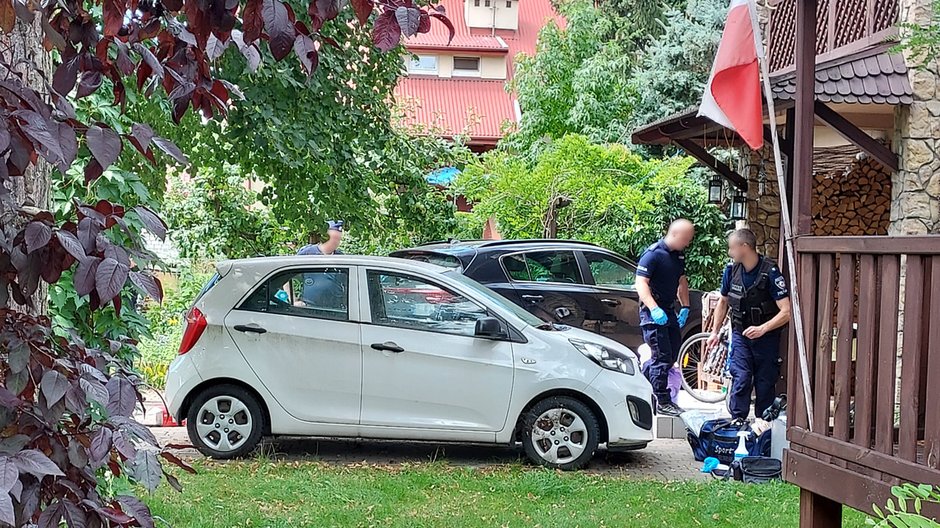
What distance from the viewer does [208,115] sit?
2525 mm

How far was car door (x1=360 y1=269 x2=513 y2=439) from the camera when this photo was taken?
764 centimetres

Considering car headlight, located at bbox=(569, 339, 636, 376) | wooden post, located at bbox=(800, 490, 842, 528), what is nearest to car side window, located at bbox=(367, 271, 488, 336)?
car headlight, located at bbox=(569, 339, 636, 376)

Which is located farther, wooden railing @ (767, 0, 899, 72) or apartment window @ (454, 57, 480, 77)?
apartment window @ (454, 57, 480, 77)

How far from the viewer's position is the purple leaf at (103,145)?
1842mm

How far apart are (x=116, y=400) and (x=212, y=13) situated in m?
0.86

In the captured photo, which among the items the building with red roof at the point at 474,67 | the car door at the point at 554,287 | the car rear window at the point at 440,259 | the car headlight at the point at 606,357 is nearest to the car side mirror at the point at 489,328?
the car headlight at the point at 606,357

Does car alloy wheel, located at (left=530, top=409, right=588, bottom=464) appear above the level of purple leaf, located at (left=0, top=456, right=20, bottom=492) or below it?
below

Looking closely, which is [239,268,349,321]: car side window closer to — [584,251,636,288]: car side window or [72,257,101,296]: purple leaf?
[584,251,636,288]: car side window

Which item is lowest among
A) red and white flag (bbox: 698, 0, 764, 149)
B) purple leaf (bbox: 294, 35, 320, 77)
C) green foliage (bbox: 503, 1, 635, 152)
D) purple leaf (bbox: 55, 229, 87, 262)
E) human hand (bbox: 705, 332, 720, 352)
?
human hand (bbox: 705, 332, 720, 352)

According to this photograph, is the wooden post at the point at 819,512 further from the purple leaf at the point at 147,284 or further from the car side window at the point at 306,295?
the car side window at the point at 306,295

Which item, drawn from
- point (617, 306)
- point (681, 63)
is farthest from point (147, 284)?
point (681, 63)

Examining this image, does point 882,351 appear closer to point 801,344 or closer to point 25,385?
point 801,344

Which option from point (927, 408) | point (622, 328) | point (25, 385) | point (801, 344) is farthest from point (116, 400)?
point (622, 328)

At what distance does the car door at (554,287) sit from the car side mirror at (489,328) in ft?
12.5
